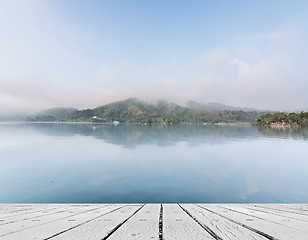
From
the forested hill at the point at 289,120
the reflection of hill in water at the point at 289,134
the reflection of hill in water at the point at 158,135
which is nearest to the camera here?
the reflection of hill in water at the point at 158,135

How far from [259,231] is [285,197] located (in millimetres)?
18362

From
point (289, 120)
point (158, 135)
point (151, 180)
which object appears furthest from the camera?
point (289, 120)

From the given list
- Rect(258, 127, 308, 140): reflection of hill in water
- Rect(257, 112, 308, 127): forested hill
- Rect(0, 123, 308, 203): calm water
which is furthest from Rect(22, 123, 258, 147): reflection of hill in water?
Rect(257, 112, 308, 127): forested hill

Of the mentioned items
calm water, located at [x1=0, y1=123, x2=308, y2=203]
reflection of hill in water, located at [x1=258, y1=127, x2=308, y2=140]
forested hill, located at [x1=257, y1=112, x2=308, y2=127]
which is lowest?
reflection of hill in water, located at [x1=258, y1=127, x2=308, y2=140]

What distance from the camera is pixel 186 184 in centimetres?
1873

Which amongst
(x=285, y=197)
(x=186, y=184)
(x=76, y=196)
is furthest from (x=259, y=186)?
(x=76, y=196)

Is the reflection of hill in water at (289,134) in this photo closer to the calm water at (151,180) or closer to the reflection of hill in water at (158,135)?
the reflection of hill in water at (158,135)

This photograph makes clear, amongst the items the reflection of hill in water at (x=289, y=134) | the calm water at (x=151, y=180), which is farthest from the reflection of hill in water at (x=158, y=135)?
the calm water at (x=151, y=180)

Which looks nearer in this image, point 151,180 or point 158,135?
point 151,180

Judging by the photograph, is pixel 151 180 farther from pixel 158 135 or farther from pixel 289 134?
pixel 289 134

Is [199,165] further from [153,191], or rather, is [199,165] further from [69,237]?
[69,237]

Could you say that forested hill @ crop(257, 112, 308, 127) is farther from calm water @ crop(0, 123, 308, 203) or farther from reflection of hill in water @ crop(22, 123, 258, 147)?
calm water @ crop(0, 123, 308, 203)

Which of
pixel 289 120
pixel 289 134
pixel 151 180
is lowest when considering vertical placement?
pixel 289 134

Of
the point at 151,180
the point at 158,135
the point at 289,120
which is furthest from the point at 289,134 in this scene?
the point at 289,120
